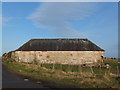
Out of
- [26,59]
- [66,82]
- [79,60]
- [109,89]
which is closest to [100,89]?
[109,89]

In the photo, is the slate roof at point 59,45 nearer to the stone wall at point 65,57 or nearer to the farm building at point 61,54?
the farm building at point 61,54

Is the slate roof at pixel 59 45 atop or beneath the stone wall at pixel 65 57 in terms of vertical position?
atop

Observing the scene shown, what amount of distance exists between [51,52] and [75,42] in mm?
6517

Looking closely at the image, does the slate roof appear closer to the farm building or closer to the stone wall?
the farm building

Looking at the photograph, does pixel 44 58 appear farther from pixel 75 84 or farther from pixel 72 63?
pixel 75 84

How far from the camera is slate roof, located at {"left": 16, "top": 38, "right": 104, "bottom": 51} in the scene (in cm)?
3572

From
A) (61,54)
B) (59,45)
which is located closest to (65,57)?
(61,54)

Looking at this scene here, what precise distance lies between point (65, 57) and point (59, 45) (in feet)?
10.8

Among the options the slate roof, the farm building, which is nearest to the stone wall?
the farm building

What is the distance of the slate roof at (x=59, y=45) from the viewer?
1406 inches

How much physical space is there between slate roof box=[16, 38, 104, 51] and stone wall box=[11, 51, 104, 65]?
739 mm

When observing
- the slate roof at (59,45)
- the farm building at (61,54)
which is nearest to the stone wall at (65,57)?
the farm building at (61,54)

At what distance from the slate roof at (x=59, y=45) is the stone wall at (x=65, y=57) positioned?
0.74 meters

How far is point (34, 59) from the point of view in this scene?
35.5m
